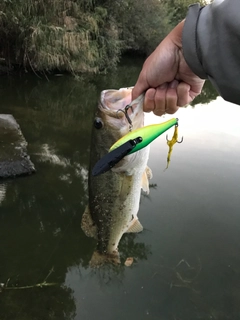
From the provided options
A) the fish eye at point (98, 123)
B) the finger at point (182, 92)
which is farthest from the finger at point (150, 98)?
the fish eye at point (98, 123)

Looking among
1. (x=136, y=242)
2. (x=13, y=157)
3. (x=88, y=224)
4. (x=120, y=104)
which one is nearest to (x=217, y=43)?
(x=120, y=104)

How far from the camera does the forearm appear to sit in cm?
116

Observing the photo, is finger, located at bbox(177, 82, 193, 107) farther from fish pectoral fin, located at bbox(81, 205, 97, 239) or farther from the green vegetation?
the green vegetation

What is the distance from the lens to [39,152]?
7016mm

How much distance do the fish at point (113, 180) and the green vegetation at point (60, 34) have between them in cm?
1086

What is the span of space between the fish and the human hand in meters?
0.06

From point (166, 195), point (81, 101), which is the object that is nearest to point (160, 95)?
point (166, 195)

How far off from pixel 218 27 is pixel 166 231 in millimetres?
4148

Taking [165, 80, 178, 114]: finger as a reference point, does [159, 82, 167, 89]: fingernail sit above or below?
above

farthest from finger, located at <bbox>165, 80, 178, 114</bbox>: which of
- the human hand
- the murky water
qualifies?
the murky water

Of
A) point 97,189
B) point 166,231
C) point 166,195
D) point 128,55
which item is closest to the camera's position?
point 97,189

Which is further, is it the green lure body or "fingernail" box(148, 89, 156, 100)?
"fingernail" box(148, 89, 156, 100)

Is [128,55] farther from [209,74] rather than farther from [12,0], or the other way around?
[209,74]

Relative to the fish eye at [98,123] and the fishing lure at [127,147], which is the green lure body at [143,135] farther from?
the fish eye at [98,123]
